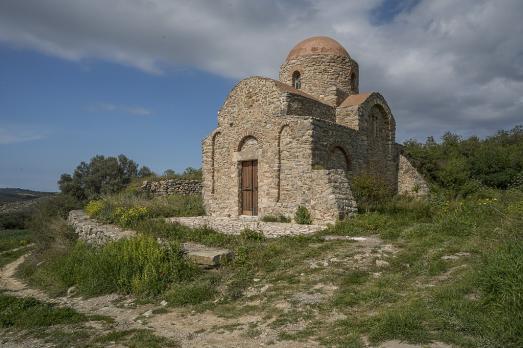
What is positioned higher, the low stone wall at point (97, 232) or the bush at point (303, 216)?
the bush at point (303, 216)

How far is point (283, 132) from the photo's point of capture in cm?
1482

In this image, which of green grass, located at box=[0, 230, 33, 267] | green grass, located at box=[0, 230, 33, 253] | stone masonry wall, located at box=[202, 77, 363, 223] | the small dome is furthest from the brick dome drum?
green grass, located at box=[0, 230, 33, 253]

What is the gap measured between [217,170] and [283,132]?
395 centimetres

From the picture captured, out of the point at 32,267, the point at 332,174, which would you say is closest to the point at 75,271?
the point at 32,267

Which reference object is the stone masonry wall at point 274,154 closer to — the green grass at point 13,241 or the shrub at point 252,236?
the shrub at point 252,236

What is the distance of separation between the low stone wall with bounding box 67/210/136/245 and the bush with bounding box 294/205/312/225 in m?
5.27

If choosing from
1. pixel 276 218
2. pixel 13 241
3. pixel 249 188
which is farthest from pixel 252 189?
pixel 13 241

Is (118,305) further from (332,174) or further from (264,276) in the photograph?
(332,174)

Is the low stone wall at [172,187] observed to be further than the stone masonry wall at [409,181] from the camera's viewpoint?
Yes

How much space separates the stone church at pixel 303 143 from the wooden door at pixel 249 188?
40mm

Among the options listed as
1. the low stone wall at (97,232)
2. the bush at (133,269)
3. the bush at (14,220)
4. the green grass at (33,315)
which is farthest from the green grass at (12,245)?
the green grass at (33,315)

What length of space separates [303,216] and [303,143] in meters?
2.54

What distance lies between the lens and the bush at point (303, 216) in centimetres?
1331

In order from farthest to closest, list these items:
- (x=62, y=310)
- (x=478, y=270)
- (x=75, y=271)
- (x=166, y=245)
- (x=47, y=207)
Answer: (x=47, y=207), (x=75, y=271), (x=166, y=245), (x=62, y=310), (x=478, y=270)
